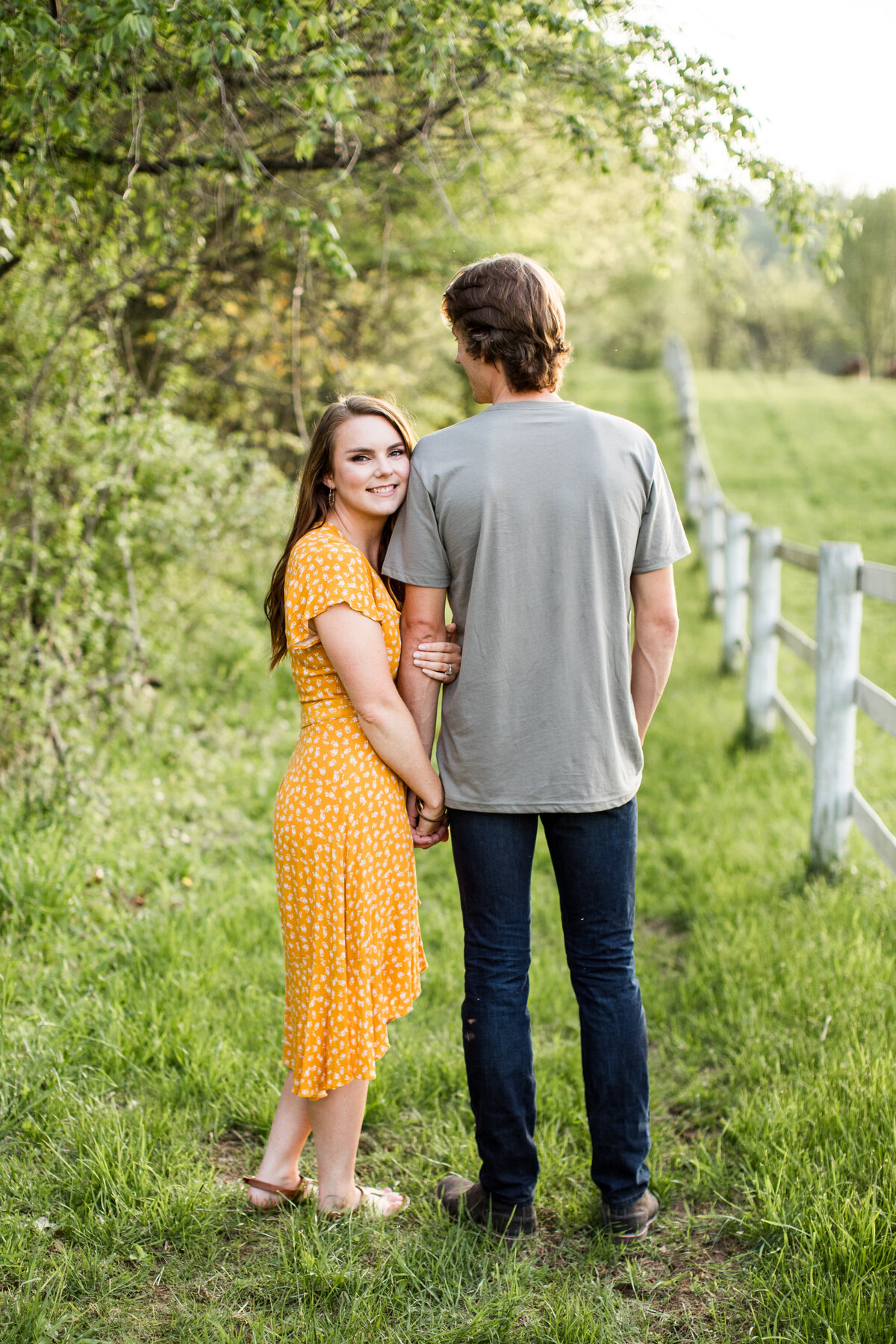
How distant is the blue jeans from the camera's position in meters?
2.26

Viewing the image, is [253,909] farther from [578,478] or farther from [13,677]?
[578,478]

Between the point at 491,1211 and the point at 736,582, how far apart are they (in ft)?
19.8

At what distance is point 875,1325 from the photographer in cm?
194

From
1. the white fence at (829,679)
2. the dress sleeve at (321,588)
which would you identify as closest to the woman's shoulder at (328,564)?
the dress sleeve at (321,588)

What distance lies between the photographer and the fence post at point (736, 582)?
757cm

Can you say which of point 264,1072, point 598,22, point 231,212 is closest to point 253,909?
point 264,1072

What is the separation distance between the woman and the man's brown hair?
0.31 metres

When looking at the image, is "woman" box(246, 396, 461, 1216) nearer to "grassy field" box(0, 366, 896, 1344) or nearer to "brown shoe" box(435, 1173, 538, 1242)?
"brown shoe" box(435, 1173, 538, 1242)

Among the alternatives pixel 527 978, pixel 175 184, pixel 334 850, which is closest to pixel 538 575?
pixel 334 850

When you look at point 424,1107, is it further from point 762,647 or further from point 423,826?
point 762,647

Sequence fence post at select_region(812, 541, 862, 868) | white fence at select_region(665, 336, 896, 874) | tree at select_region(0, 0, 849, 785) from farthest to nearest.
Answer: fence post at select_region(812, 541, 862, 868) < white fence at select_region(665, 336, 896, 874) < tree at select_region(0, 0, 849, 785)

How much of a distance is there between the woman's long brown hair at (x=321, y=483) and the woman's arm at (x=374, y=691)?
0.65ft

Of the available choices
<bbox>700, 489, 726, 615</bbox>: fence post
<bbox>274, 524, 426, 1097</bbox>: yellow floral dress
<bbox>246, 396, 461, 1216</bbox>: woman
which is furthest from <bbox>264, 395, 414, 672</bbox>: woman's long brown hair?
<bbox>700, 489, 726, 615</bbox>: fence post

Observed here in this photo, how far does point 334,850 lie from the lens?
89.0 inches
